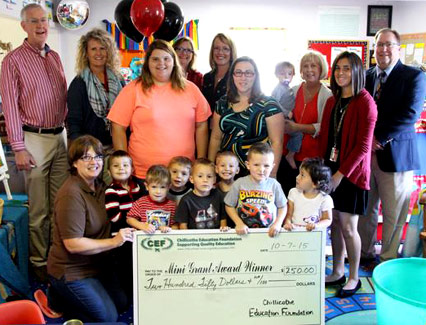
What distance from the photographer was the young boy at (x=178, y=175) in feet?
7.02

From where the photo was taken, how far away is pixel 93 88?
2.62m

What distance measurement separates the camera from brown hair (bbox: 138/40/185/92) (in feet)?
7.40

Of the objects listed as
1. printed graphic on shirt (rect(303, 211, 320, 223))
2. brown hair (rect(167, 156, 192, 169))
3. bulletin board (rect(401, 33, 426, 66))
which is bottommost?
printed graphic on shirt (rect(303, 211, 320, 223))

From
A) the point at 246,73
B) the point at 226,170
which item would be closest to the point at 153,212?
the point at 226,170

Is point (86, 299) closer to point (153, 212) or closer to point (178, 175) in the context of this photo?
point (153, 212)

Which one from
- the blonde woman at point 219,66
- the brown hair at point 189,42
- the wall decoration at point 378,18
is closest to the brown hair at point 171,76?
the blonde woman at point 219,66

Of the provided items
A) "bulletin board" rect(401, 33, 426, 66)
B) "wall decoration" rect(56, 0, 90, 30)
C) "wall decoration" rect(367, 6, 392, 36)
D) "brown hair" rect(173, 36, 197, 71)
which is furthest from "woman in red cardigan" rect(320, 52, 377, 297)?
"wall decoration" rect(367, 6, 392, 36)

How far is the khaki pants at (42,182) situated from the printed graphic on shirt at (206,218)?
123 centimetres

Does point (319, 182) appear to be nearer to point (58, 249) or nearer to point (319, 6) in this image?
point (58, 249)

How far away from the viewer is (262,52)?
5562 millimetres

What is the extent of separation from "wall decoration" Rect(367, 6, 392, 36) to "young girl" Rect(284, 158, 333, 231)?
160 inches

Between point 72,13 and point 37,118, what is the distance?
2.29 m

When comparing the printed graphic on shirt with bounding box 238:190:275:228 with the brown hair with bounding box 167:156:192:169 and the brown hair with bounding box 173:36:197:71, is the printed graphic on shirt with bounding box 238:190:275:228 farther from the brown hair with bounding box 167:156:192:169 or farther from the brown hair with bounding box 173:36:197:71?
the brown hair with bounding box 173:36:197:71

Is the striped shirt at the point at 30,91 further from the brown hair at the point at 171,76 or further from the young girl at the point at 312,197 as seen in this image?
the young girl at the point at 312,197
